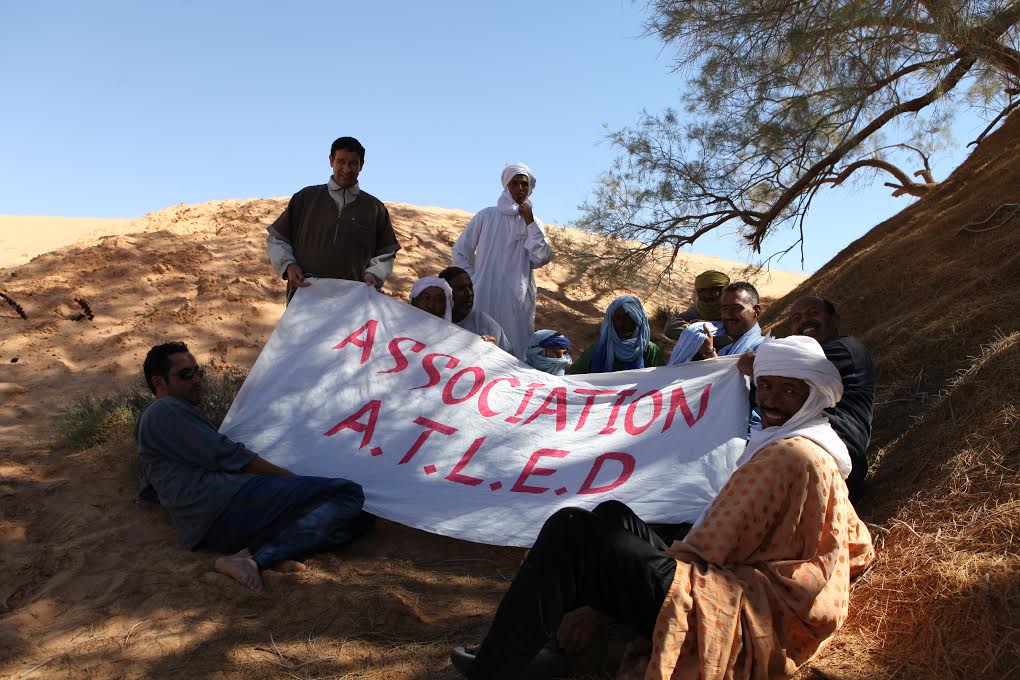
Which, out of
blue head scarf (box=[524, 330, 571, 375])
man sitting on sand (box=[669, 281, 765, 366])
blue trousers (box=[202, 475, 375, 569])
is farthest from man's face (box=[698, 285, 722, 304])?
blue trousers (box=[202, 475, 375, 569])

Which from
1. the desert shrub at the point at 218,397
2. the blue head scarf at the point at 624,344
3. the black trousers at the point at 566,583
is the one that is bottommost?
the black trousers at the point at 566,583

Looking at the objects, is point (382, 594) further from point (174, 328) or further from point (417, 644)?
point (174, 328)

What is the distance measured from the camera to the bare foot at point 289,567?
3.76m

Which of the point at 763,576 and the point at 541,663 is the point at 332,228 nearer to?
the point at 541,663

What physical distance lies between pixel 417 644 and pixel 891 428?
2610 mm

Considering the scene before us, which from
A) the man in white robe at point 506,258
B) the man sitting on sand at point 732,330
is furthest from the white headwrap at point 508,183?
the man sitting on sand at point 732,330

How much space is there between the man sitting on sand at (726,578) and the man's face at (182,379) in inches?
84.6

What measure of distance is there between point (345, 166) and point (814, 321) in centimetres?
286

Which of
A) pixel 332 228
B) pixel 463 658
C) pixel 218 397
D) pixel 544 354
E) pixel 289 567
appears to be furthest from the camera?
pixel 218 397

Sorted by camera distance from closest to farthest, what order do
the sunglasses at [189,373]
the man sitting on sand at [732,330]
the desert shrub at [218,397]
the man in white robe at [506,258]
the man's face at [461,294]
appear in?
1. the sunglasses at [189,373]
2. the man sitting on sand at [732,330]
3. the man's face at [461,294]
4. the desert shrub at [218,397]
5. the man in white robe at [506,258]

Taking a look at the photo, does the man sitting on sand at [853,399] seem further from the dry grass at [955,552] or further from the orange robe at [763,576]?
the orange robe at [763,576]

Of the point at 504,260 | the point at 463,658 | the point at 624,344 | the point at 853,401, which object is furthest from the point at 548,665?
the point at 504,260

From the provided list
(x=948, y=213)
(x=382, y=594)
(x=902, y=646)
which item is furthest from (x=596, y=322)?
(x=902, y=646)

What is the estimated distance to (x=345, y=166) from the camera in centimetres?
520
